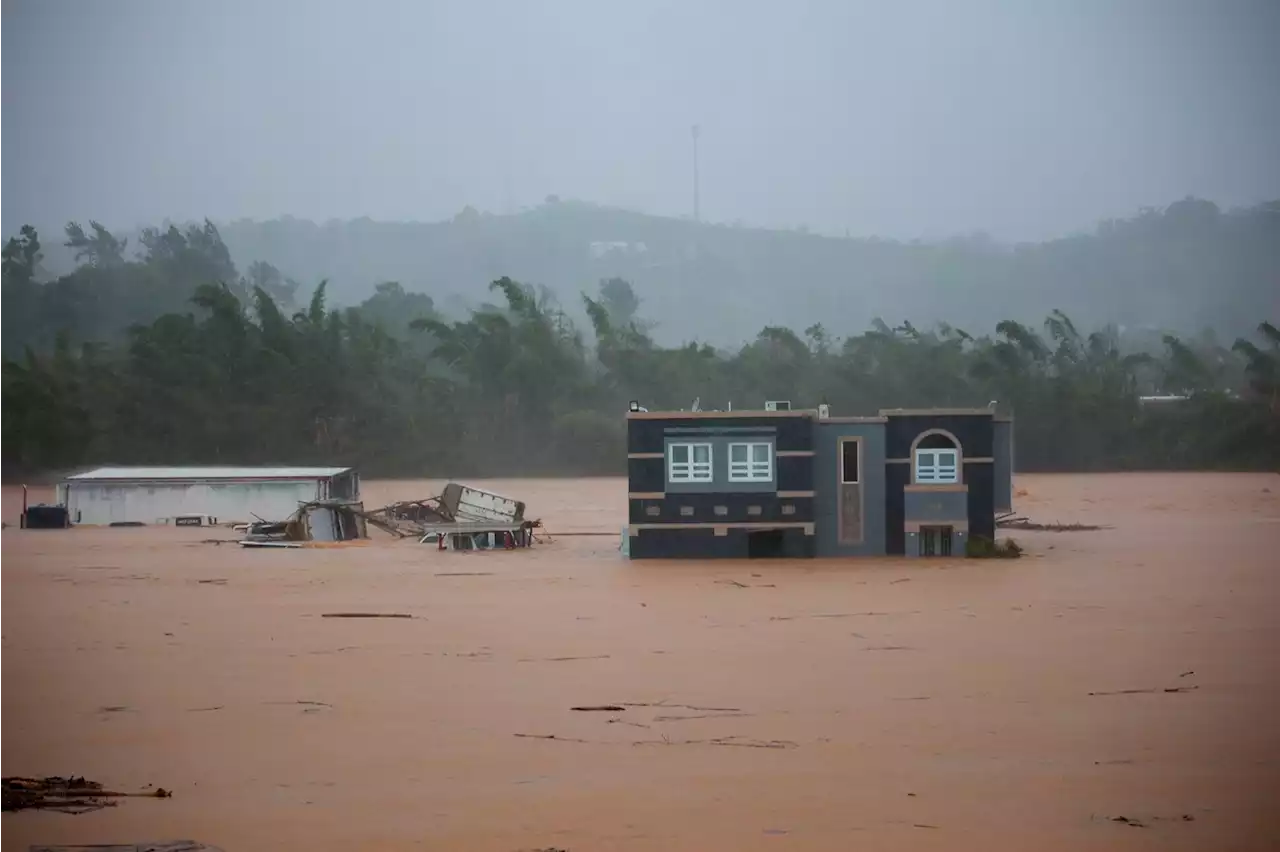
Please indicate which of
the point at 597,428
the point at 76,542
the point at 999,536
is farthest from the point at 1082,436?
the point at 76,542

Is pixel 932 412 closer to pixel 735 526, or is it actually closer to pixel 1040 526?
pixel 735 526

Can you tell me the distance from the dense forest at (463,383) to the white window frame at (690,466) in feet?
114

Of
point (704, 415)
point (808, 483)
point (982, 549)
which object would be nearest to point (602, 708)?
point (808, 483)

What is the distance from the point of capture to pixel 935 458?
31.5 metres

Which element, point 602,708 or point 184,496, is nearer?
point 602,708

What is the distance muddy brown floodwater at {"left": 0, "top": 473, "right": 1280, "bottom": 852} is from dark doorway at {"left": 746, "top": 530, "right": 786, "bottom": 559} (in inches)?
99.6

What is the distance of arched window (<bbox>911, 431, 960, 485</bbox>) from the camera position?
31469 millimetres

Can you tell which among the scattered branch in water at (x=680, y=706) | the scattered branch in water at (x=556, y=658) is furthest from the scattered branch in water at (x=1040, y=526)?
the scattered branch in water at (x=680, y=706)

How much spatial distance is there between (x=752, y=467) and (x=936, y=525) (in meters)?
4.31

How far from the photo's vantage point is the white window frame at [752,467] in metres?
31.7

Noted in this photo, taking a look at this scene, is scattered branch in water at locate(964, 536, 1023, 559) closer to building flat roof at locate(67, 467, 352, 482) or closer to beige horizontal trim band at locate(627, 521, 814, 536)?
beige horizontal trim band at locate(627, 521, 814, 536)

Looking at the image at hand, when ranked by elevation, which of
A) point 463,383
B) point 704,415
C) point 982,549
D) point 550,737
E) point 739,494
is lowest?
point 550,737

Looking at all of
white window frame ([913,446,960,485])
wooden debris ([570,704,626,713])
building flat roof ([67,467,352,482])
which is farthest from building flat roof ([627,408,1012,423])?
building flat roof ([67,467,352,482])

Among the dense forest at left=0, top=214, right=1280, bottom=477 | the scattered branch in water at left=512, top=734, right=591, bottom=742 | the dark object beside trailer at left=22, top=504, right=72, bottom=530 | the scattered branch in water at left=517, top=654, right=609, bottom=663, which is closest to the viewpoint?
the scattered branch in water at left=512, top=734, right=591, bottom=742
